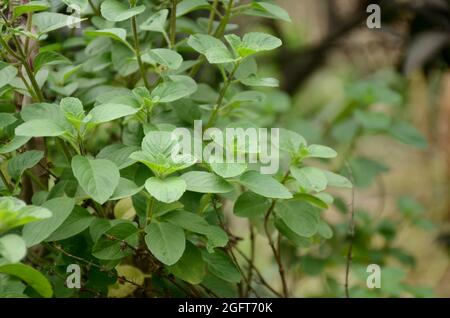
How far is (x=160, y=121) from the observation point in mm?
922

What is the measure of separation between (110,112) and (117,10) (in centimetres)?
16

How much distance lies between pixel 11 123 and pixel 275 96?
88cm

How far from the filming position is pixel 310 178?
83 centimetres

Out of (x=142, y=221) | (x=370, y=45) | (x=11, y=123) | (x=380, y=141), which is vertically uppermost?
(x=11, y=123)

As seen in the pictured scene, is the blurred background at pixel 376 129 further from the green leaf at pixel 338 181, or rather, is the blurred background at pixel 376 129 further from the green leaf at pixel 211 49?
the green leaf at pixel 211 49

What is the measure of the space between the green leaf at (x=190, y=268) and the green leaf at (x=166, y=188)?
15 centimetres

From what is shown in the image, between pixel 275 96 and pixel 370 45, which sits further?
pixel 370 45

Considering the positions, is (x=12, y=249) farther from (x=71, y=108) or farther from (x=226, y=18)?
(x=226, y=18)

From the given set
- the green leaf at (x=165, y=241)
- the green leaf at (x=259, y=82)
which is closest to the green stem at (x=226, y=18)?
the green leaf at (x=259, y=82)

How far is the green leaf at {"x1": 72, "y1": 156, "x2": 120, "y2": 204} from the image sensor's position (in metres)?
0.70

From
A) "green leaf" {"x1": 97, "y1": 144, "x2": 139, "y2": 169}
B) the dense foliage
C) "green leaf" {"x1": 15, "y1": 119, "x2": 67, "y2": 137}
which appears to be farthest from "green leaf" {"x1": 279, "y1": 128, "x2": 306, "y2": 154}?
"green leaf" {"x1": 15, "y1": 119, "x2": 67, "y2": 137}

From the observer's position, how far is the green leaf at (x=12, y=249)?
0.61 meters
